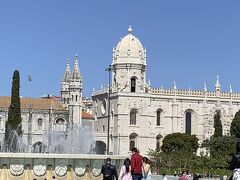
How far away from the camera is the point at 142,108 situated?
86.2 m

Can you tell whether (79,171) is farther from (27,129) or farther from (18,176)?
(27,129)

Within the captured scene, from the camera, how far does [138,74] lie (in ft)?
289

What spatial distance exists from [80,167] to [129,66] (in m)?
60.0

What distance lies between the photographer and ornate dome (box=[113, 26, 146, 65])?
88.6 meters

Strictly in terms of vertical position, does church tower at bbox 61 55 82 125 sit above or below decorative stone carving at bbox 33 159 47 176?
above

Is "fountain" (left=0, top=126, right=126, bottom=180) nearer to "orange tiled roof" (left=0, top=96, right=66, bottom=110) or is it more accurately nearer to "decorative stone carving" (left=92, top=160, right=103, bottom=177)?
"decorative stone carving" (left=92, top=160, right=103, bottom=177)

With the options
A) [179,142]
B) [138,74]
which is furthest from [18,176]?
[138,74]

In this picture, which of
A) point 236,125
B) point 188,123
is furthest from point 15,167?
point 188,123

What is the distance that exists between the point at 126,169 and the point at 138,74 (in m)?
69.2

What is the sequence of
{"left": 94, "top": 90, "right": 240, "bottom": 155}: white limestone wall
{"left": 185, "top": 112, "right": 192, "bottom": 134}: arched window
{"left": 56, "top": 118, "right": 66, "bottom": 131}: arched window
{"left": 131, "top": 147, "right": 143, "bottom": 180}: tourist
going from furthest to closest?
{"left": 56, "top": 118, "right": 66, "bottom": 131}: arched window
{"left": 185, "top": 112, "right": 192, "bottom": 134}: arched window
{"left": 94, "top": 90, "right": 240, "bottom": 155}: white limestone wall
{"left": 131, "top": 147, "right": 143, "bottom": 180}: tourist

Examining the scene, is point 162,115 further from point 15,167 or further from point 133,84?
point 15,167

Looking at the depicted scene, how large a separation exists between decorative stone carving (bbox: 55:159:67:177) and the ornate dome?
60620 mm

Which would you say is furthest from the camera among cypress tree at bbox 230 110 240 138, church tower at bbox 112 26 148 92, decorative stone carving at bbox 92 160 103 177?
church tower at bbox 112 26 148 92

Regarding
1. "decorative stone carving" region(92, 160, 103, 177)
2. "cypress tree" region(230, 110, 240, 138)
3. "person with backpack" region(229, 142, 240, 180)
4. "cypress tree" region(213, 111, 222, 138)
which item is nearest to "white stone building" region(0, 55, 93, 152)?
"cypress tree" region(213, 111, 222, 138)
